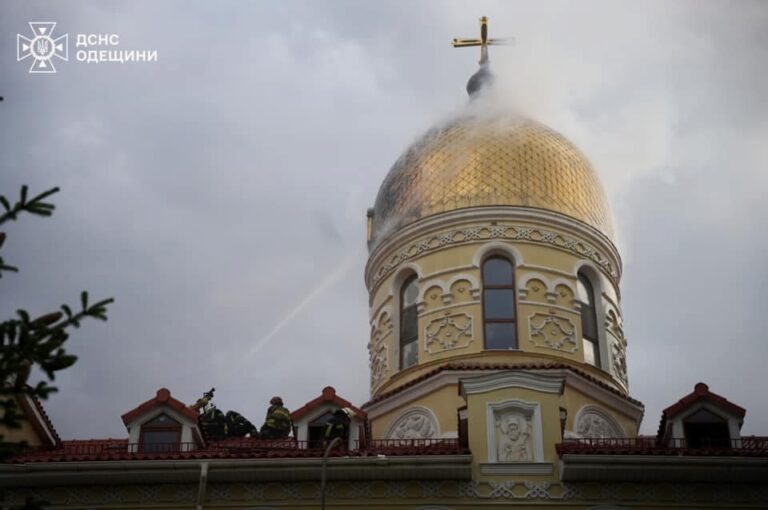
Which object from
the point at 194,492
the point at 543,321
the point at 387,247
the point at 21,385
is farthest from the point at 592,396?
the point at 21,385

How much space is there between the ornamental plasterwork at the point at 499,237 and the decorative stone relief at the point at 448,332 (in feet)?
7.33

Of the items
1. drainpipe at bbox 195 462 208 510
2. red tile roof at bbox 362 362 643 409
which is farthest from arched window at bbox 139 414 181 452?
red tile roof at bbox 362 362 643 409

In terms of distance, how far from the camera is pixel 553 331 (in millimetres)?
29422

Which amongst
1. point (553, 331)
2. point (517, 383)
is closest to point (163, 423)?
point (517, 383)

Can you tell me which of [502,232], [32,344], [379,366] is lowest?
[32,344]

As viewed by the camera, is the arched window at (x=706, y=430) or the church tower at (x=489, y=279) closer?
the arched window at (x=706, y=430)

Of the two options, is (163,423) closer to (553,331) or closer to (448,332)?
(448,332)

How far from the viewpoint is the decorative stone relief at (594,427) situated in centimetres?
2795

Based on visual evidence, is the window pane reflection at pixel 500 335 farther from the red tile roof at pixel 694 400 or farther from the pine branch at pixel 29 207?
the pine branch at pixel 29 207

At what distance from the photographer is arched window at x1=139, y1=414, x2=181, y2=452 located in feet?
84.1

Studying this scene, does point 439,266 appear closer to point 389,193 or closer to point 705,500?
point 389,193

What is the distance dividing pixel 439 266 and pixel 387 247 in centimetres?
212

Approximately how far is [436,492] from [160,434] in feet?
21.0

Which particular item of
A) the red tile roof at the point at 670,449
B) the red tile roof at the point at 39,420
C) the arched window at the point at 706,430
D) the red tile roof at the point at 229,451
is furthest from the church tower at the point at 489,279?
the red tile roof at the point at 39,420
